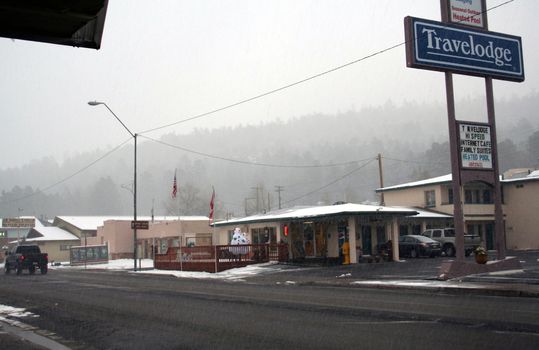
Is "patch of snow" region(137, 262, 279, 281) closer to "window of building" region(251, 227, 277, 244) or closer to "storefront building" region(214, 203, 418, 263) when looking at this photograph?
"storefront building" region(214, 203, 418, 263)

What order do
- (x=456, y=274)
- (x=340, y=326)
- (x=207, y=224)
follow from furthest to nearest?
(x=207, y=224)
(x=456, y=274)
(x=340, y=326)

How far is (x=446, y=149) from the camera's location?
140375mm

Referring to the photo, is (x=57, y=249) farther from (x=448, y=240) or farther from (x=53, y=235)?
(x=448, y=240)

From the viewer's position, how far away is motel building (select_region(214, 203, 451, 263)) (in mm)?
35656

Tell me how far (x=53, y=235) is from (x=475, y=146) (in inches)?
2562

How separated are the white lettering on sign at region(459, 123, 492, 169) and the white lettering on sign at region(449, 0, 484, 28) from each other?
4.16 metres

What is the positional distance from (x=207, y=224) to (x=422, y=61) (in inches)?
1615

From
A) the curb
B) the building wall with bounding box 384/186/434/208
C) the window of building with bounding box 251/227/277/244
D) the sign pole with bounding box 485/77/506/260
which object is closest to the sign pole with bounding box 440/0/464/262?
the sign pole with bounding box 485/77/506/260

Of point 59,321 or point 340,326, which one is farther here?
point 59,321

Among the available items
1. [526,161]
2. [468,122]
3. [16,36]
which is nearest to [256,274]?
[468,122]

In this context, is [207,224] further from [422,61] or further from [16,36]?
[16,36]

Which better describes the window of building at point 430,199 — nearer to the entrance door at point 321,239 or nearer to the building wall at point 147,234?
the entrance door at point 321,239

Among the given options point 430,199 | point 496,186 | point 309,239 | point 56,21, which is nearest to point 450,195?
point 430,199

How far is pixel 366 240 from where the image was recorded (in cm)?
4028
